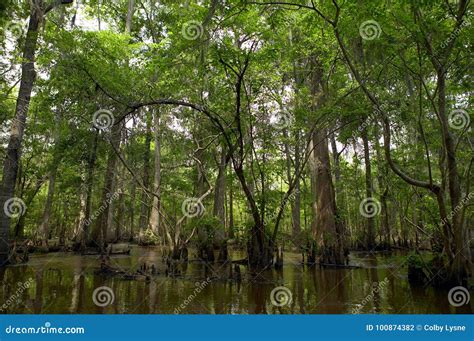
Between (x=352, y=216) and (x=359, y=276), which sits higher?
(x=352, y=216)

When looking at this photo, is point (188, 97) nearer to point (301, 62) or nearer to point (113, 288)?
point (301, 62)

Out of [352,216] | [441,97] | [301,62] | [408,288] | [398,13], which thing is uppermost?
[301,62]

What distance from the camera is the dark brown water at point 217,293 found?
229 inches

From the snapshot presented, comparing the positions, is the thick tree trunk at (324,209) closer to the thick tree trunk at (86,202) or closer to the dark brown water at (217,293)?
the dark brown water at (217,293)

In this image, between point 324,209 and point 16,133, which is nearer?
point 16,133

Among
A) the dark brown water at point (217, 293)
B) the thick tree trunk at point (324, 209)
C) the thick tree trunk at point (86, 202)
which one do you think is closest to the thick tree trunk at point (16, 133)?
the dark brown water at point (217, 293)

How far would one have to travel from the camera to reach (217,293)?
7.03 meters

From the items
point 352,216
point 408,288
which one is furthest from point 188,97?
point 352,216

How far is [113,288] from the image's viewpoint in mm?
7293

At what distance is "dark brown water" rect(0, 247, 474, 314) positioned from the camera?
582cm

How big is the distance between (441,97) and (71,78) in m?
8.90

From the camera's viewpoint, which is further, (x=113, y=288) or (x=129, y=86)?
(x=129, y=86)

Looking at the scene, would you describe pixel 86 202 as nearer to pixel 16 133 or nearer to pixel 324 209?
pixel 16 133

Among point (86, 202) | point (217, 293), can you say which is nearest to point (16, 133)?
point (86, 202)
